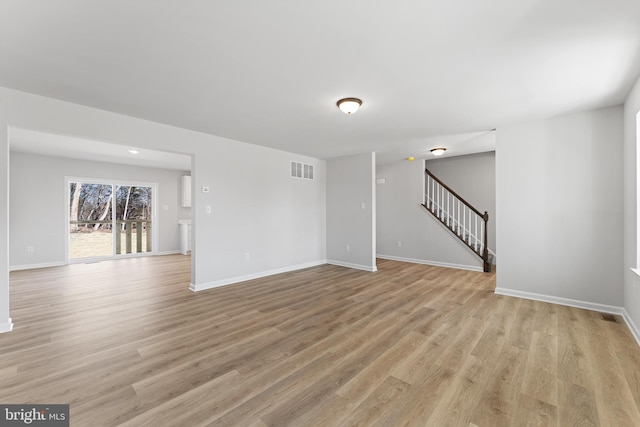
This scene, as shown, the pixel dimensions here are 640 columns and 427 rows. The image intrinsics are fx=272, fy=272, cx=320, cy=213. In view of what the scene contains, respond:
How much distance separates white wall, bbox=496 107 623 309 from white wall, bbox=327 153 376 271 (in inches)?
90.8

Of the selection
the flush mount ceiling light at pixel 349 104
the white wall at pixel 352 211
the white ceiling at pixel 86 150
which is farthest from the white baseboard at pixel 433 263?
the white ceiling at pixel 86 150

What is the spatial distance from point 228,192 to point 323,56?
10.2 ft

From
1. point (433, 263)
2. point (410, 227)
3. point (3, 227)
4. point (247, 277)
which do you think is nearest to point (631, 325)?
point (433, 263)

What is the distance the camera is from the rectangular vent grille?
5.90 metres

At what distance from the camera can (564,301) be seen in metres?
3.57

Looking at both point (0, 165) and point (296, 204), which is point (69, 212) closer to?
point (0, 165)

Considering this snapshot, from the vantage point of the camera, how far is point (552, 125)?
3637 mm

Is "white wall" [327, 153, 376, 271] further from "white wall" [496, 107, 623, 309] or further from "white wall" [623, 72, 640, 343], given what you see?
"white wall" [623, 72, 640, 343]

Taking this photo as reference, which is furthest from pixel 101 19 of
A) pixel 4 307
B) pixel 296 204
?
pixel 296 204

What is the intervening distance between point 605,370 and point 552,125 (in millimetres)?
2977

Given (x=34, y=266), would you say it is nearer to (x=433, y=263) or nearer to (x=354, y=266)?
(x=354, y=266)

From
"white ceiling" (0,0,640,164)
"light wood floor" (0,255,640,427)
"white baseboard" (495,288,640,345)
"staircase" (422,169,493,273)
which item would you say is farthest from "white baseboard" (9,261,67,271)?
"white baseboard" (495,288,640,345)

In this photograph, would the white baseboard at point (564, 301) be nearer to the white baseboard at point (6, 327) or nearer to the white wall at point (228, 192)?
the white wall at point (228, 192)

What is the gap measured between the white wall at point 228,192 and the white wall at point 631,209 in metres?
4.81
